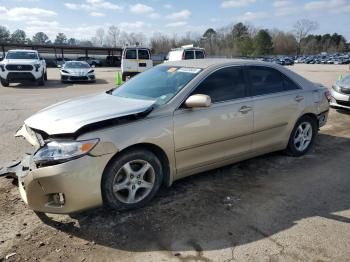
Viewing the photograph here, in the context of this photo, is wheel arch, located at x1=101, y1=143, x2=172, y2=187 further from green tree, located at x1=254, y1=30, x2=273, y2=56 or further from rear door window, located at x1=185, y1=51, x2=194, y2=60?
green tree, located at x1=254, y1=30, x2=273, y2=56

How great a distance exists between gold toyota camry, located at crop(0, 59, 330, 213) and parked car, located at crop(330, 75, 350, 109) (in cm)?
465

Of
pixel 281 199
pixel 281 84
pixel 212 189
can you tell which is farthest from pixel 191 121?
pixel 281 84

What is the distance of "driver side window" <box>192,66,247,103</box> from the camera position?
4312 mm

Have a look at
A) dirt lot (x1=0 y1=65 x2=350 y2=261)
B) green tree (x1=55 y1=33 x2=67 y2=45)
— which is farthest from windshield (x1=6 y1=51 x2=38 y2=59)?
green tree (x1=55 y1=33 x2=67 y2=45)

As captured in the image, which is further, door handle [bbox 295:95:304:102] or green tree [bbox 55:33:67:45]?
green tree [bbox 55:33:67:45]

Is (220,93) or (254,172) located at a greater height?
(220,93)

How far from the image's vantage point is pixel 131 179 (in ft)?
12.2

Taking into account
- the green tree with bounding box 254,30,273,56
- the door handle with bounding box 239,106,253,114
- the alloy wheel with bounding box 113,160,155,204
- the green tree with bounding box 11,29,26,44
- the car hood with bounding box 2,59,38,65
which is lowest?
the alloy wheel with bounding box 113,160,155,204

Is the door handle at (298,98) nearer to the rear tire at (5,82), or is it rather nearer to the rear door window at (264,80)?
the rear door window at (264,80)

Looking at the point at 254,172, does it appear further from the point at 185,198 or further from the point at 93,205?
the point at 93,205

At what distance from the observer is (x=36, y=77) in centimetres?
1791

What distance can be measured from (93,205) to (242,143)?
7.07 feet

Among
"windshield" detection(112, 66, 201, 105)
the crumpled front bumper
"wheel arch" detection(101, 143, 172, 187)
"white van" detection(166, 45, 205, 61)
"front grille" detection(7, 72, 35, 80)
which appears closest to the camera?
the crumpled front bumper

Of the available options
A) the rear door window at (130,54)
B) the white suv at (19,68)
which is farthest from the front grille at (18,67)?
the rear door window at (130,54)
